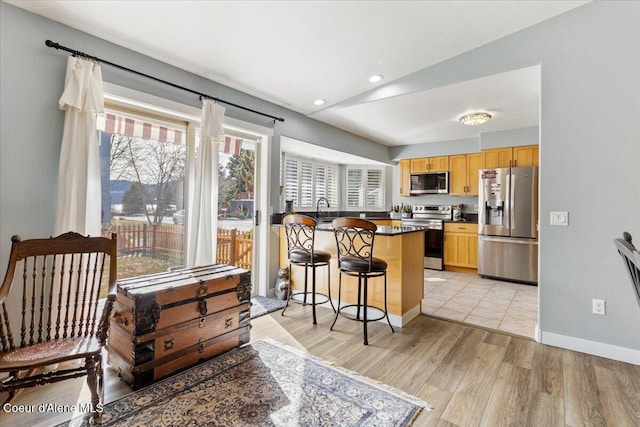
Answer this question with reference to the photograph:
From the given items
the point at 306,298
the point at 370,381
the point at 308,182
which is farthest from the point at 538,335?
the point at 308,182

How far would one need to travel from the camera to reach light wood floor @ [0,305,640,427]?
1.73m

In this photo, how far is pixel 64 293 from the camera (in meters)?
2.20

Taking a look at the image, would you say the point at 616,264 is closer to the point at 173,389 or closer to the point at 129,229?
the point at 173,389

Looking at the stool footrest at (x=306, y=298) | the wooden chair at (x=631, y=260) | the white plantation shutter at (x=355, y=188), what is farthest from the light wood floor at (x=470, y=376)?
the white plantation shutter at (x=355, y=188)

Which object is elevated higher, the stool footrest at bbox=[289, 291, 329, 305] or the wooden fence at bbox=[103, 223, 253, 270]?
the wooden fence at bbox=[103, 223, 253, 270]

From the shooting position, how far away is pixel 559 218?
2.64 metres

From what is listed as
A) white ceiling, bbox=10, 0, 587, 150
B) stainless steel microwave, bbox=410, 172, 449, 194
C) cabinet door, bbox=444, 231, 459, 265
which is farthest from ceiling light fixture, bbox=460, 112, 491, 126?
cabinet door, bbox=444, 231, 459, 265

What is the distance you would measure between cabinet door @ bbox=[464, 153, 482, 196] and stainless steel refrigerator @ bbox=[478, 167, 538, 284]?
1.89 feet

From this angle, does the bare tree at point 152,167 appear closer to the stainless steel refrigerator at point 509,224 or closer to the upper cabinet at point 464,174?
the stainless steel refrigerator at point 509,224

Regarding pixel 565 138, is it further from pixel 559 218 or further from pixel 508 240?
pixel 508 240

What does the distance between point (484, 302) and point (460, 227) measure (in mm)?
2027

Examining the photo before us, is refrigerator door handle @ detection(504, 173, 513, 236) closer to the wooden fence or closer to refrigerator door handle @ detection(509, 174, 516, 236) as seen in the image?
refrigerator door handle @ detection(509, 174, 516, 236)

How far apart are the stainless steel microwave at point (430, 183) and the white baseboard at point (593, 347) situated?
12.0ft

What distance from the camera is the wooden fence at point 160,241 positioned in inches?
110
